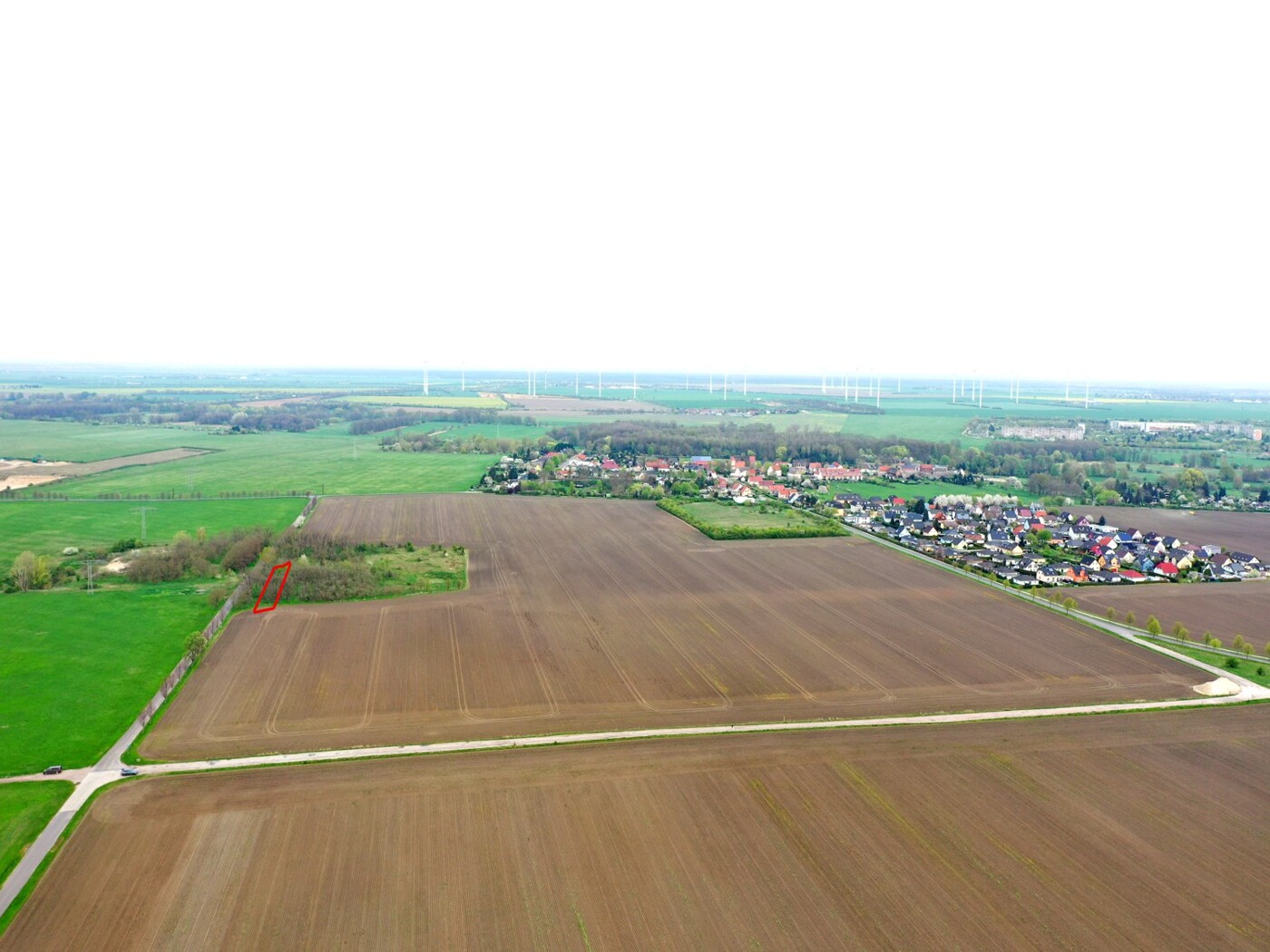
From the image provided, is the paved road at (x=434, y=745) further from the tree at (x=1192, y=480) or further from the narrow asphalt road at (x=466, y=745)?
the tree at (x=1192, y=480)

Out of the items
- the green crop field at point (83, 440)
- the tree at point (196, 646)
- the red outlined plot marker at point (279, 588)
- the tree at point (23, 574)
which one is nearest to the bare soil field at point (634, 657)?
the tree at point (196, 646)

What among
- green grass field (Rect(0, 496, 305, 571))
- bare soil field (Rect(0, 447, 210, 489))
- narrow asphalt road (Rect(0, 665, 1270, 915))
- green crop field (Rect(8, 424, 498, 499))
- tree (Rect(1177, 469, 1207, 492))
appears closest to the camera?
narrow asphalt road (Rect(0, 665, 1270, 915))

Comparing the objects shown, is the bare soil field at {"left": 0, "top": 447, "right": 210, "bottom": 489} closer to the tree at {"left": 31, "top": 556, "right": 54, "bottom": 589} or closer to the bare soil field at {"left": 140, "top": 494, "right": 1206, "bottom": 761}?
the tree at {"left": 31, "top": 556, "right": 54, "bottom": 589}

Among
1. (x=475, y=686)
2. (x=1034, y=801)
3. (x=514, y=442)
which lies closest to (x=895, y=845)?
(x=1034, y=801)

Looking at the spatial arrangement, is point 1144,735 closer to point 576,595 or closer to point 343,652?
point 576,595

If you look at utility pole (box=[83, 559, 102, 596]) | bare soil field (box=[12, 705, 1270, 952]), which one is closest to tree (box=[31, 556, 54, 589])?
utility pole (box=[83, 559, 102, 596])
